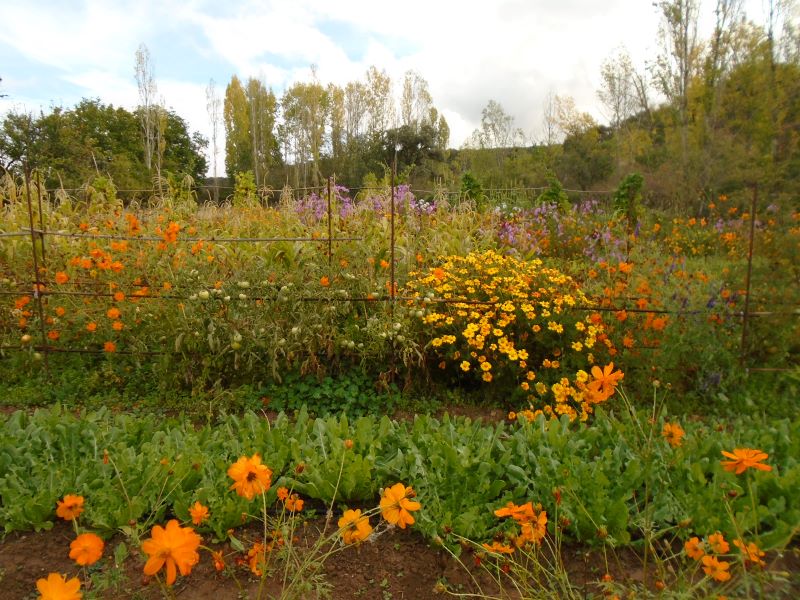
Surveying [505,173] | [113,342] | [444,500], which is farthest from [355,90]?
[444,500]

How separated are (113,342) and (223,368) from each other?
3.25 feet

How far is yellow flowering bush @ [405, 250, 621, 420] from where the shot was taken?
3.06 metres

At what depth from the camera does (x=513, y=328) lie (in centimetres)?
330

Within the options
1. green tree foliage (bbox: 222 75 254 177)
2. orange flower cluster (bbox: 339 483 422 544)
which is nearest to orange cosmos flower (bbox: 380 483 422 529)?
orange flower cluster (bbox: 339 483 422 544)

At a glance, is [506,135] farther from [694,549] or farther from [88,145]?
[694,549]

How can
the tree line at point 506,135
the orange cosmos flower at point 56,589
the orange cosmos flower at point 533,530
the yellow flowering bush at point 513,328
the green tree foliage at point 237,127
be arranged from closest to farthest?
the orange cosmos flower at point 56,589 → the orange cosmos flower at point 533,530 → the yellow flowering bush at point 513,328 → the tree line at point 506,135 → the green tree foliage at point 237,127

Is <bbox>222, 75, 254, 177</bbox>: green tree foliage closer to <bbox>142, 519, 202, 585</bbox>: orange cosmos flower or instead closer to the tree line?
the tree line

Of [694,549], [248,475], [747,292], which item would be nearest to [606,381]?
[694,549]

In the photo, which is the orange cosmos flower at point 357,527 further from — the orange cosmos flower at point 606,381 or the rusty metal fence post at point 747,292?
the rusty metal fence post at point 747,292

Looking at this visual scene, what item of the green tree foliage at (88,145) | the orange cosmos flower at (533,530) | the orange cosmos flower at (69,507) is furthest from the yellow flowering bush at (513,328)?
the green tree foliage at (88,145)

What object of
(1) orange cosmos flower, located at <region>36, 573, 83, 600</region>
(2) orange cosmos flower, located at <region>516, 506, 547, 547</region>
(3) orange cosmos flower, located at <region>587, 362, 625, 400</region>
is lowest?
(2) orange cosmos flower, located at <region>516, 506, 547, 547</region>

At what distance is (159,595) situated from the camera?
149 cm

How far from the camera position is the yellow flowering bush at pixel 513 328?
10.0 ft

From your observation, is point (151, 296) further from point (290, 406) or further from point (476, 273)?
point (476, 273)
